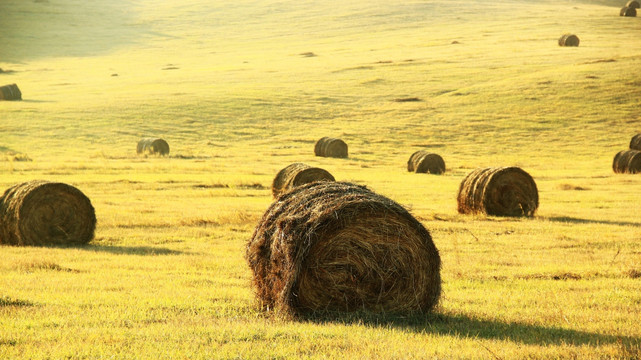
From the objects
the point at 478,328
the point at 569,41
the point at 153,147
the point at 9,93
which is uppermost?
the point at 569,41

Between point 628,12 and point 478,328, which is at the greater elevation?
point 628,12

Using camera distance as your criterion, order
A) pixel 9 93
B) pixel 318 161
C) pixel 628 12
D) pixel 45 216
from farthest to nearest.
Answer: pixel 628 12 → pixel 9 93 → pixel 318 161 → pixel 45 216

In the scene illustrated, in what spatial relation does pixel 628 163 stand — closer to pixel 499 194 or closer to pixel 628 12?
pixel 499 194

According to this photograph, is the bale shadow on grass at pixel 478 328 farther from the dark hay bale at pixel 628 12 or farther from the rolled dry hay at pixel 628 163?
the dark hay bale at pixel 628 12

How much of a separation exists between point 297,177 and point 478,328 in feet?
46.8

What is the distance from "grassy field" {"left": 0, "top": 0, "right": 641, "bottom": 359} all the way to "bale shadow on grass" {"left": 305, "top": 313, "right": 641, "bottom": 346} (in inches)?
1.6

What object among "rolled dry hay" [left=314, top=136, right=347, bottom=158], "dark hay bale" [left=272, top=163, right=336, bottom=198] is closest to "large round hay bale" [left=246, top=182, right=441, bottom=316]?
"dark hay bale" [left=272, top=163, right=336, bottom=198]

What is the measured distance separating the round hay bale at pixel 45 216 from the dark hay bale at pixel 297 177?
749cm

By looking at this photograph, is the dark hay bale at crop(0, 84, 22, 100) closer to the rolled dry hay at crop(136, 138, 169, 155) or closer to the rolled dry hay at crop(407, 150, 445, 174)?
the rolled dry hay at crop(136, 138, 169, 155)

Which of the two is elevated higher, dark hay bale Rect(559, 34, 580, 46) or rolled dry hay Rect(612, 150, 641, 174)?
dark hay bale Rect(559, 34, 580, 46)

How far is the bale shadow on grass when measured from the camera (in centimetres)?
790

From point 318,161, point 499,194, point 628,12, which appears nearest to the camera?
point 499,194

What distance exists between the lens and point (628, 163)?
34188 mm

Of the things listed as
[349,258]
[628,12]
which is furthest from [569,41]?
[349,258]
